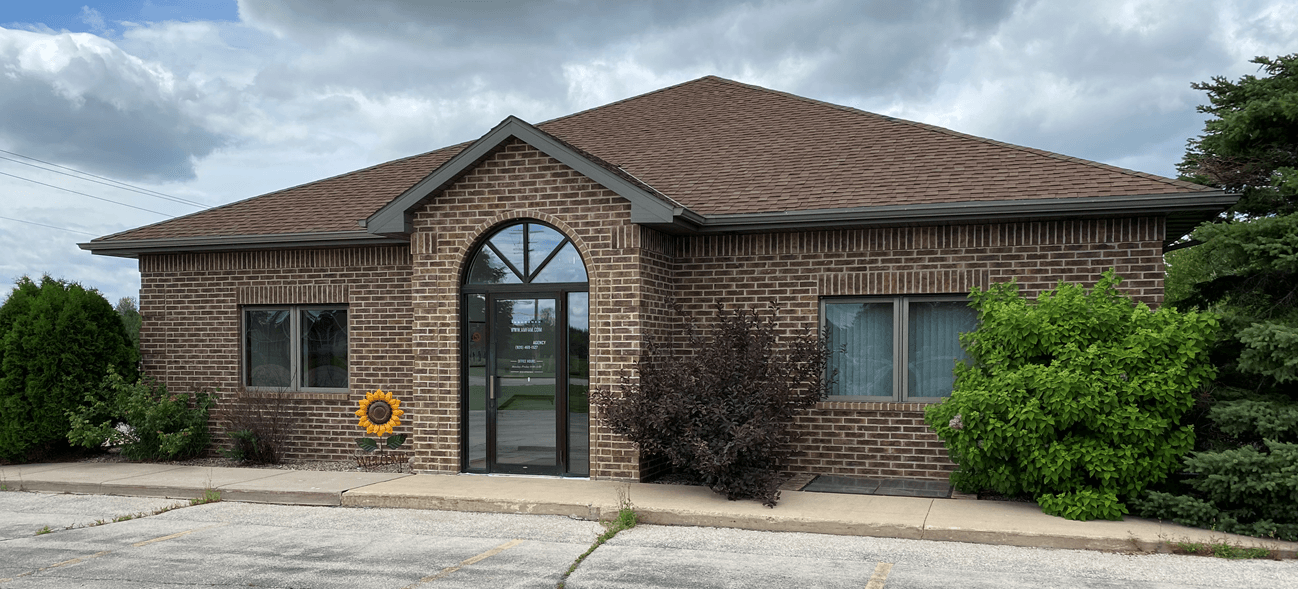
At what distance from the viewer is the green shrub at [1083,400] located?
8.76 m

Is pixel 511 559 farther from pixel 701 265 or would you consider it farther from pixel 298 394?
pixel 298 394

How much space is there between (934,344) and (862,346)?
2.61 ft

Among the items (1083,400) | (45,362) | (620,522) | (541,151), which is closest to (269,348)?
(45,362)

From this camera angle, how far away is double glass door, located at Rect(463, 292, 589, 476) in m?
11.3

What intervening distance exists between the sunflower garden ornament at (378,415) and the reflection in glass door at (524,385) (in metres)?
1.74

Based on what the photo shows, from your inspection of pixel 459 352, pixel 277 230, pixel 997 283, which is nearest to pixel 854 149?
pixel 997 283

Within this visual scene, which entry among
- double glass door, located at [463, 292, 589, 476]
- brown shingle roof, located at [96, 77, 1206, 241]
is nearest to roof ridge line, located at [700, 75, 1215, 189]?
brown shingle roof, located at [96, 77, 1206, 241]

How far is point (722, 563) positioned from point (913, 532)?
1.87 m

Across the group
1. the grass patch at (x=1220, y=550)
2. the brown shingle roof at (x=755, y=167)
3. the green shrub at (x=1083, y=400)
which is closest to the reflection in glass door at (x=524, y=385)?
the brown shingle roof at (x=755, y=167)

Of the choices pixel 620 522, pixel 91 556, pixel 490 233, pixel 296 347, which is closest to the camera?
Result: pixel 91 556

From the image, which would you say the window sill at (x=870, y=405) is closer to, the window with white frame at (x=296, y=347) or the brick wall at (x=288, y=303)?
the brick wall at (x=288, y=303)

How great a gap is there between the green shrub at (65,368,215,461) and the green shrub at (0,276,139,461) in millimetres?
278

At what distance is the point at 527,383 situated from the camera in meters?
11.4

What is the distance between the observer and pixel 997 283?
35.0 ft
